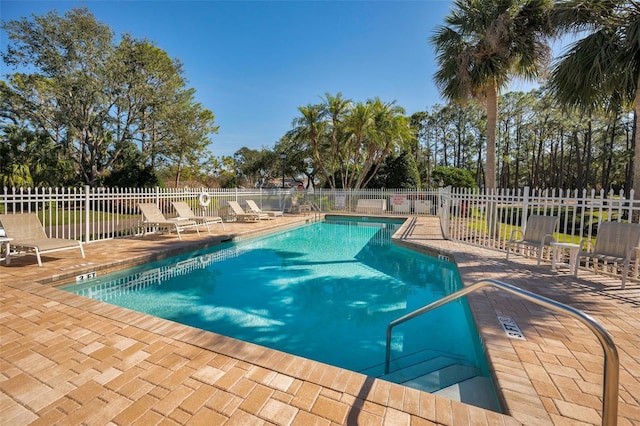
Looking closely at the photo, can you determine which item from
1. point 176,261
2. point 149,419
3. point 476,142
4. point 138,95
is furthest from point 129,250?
point 476,142

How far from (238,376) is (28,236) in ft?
19.3

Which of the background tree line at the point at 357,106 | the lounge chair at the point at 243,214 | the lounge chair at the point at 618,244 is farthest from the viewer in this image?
A: the lounge chair at the point at 243,214

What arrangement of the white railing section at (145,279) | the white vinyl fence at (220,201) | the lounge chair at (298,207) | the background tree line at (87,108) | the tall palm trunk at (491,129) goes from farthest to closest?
the lounge chair at (298,207)
the background tree line at (87,108)
the tall palm trunk at (491,129)
the white vinyl fence at (220,201)
the white railing section at (145,279)

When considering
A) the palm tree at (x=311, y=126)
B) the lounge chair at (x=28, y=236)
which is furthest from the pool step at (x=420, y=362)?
the palm tree at (x=311, y=126)

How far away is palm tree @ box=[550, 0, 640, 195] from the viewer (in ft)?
19.0

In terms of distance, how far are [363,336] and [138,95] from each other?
19.7 m

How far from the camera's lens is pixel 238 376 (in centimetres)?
235

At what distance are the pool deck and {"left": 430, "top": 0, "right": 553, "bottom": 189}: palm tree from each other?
6.83 meters

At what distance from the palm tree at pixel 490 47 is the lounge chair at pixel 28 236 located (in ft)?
33.5

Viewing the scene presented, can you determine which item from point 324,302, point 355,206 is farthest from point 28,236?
point 355,206

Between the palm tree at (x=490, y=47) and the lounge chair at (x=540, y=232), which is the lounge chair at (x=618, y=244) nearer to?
the lounge chair at (x=540, y=232)

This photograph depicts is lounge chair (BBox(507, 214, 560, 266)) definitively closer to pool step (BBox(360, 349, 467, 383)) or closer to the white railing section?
pool step (BBox(360, 349, 467, 383))

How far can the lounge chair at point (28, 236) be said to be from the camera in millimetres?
5328

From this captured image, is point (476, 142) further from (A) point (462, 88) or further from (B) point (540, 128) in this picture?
(A) point (462, 88)
